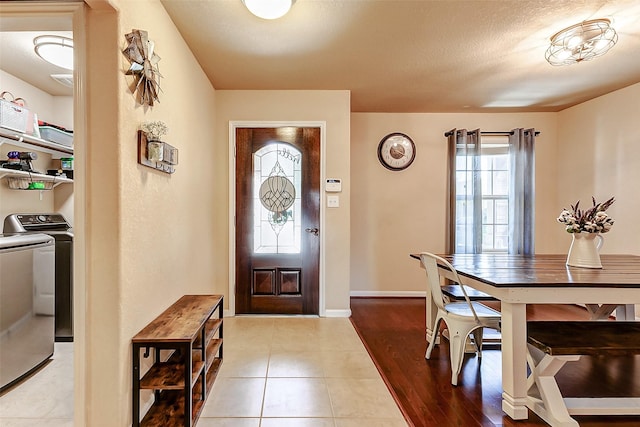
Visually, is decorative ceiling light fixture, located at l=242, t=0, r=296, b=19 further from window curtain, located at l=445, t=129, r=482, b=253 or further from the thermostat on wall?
window curtain, located at l=445, t=129, r=482, b=253

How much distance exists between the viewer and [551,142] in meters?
4.29

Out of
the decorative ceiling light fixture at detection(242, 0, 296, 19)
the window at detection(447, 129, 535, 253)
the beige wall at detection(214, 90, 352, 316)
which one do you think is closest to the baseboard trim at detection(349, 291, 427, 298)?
the window at detection(447, 129, 535, 253)

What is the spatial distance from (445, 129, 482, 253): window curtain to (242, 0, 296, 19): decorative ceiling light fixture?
2935mm

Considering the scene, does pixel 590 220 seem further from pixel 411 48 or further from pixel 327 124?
pixel 327 124

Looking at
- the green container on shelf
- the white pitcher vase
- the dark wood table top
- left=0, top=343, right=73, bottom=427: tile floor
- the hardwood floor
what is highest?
the green container on shelf

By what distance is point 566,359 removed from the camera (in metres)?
1.63

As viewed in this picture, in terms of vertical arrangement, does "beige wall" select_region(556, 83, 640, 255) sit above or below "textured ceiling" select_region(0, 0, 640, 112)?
below

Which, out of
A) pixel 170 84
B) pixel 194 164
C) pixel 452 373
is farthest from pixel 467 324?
pixel 170 84

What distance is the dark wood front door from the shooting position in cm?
340

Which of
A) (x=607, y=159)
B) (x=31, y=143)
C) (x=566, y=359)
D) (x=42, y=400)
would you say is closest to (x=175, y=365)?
(x=42, y=400)

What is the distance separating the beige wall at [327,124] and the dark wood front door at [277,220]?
4.8 inches

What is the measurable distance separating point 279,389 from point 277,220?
1813 mm

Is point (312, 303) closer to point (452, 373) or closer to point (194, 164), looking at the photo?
point (452, 373)

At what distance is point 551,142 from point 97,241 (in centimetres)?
530
